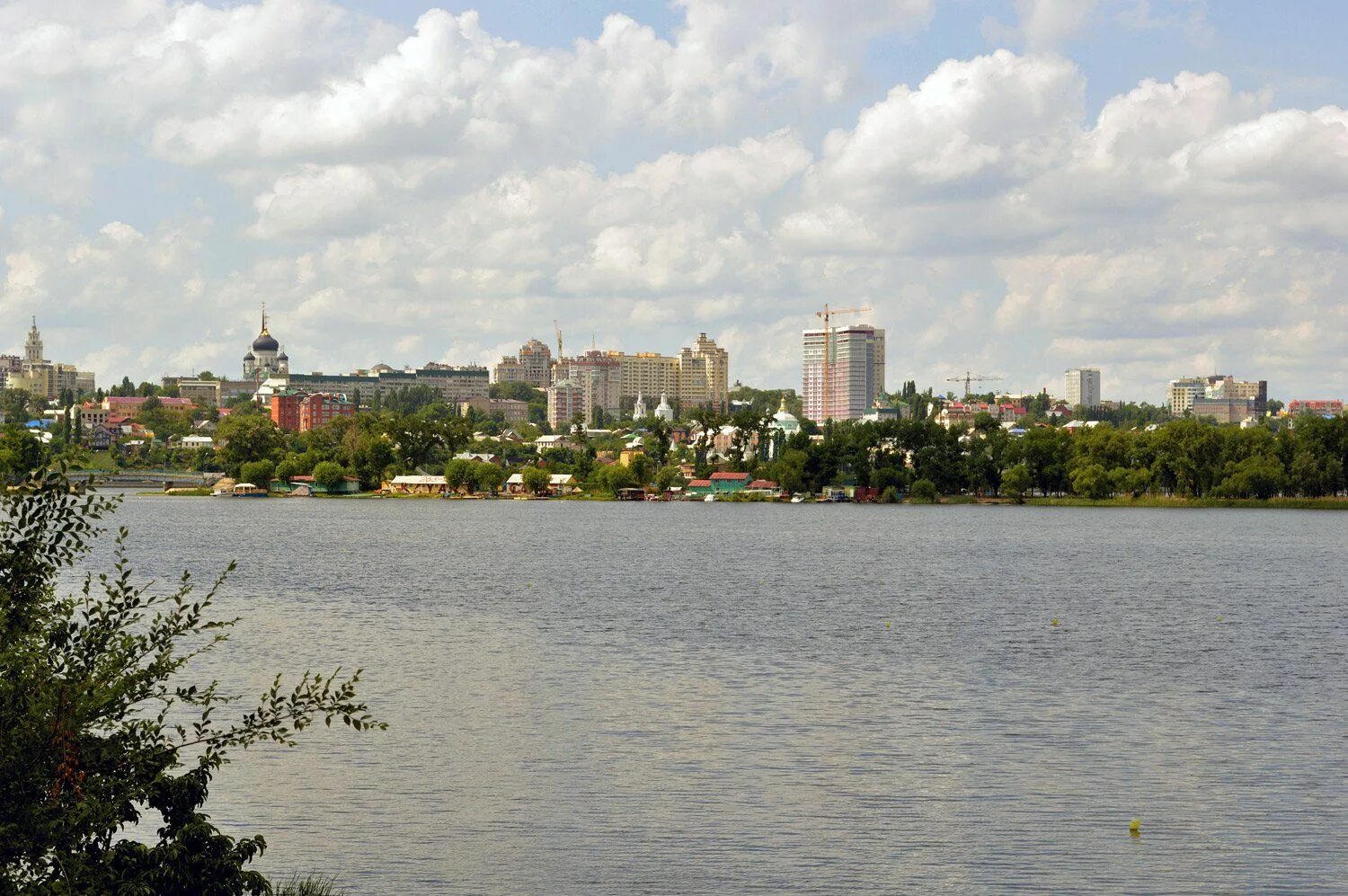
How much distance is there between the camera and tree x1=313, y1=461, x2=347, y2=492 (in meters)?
196

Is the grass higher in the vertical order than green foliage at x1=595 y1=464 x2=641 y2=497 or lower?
lower

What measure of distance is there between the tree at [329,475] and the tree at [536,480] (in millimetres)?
24029

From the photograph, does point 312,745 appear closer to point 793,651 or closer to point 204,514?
point 793,651

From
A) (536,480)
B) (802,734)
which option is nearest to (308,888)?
(802,734)

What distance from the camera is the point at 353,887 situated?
64.1 feet

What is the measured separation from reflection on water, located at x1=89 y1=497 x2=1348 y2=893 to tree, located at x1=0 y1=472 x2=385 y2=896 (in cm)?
521

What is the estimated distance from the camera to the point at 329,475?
197 m

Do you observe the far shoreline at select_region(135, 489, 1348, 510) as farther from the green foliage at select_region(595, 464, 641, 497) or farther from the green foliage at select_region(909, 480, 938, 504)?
the green foliage at select_region(595, 464, 641, 497)

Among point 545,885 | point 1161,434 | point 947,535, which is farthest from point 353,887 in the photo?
point 1161,434

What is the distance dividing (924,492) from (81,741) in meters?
166

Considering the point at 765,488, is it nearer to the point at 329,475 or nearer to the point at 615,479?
the point at 615,479

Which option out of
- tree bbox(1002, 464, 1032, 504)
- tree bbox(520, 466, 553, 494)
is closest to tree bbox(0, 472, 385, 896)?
tree bbox(1002, 464, 1032, 504)

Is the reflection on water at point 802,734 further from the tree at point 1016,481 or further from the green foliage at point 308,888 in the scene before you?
the tree at point 1016,481

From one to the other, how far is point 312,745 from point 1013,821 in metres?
13.1
